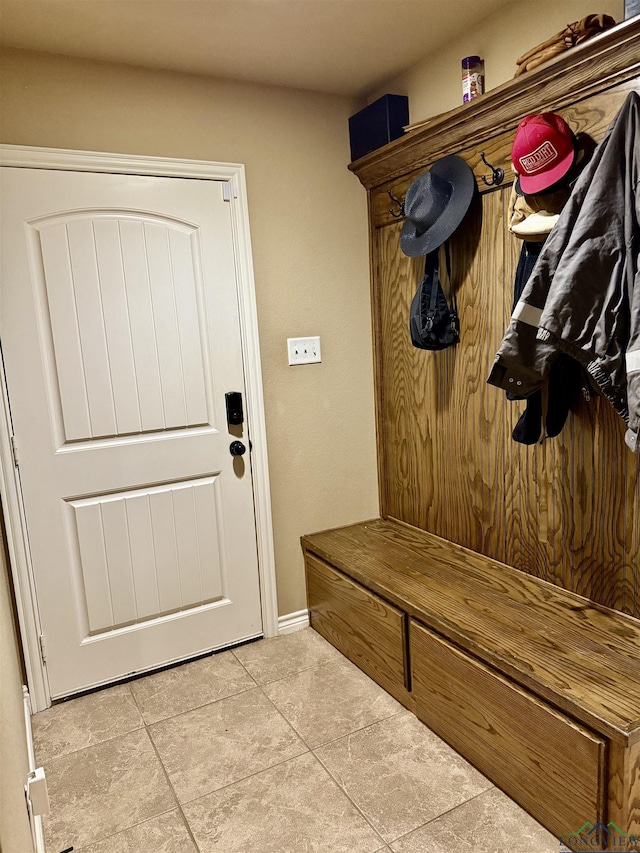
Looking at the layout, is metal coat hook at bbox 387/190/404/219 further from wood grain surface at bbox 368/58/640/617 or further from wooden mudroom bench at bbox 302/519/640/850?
wooden mudroom bench at bbox 302/519/640/850

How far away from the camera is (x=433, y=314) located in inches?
89.1

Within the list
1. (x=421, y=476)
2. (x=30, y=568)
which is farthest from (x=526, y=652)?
(x=30, y=568)

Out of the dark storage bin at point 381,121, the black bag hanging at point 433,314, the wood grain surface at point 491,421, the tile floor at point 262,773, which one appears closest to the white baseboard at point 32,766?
the tile floor at point 262,773

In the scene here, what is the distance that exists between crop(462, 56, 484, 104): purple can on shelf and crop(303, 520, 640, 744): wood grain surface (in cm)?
173

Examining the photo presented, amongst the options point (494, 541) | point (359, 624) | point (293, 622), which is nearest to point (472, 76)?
point (494, 541)

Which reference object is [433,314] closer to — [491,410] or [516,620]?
[491,410]

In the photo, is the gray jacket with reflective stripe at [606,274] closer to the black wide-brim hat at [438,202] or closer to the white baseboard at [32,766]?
the black wide-brim hat at [438,202]

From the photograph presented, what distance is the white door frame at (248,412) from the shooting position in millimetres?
2131

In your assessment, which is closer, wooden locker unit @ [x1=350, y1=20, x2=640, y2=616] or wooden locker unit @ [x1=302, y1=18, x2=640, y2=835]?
wooden locker unit @ [x1=302, y1=18, x2=640, y2=835]

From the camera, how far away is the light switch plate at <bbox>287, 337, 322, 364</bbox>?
263 centimetres

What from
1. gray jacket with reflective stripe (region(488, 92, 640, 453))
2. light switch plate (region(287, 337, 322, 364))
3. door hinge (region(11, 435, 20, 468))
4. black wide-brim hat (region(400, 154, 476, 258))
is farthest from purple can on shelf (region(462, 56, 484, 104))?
door hinge (region(11, 435, 20, 468))

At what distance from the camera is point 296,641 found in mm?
2678

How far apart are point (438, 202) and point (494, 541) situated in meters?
1.32

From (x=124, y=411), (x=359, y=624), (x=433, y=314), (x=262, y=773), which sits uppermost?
(x=433, y=314)
